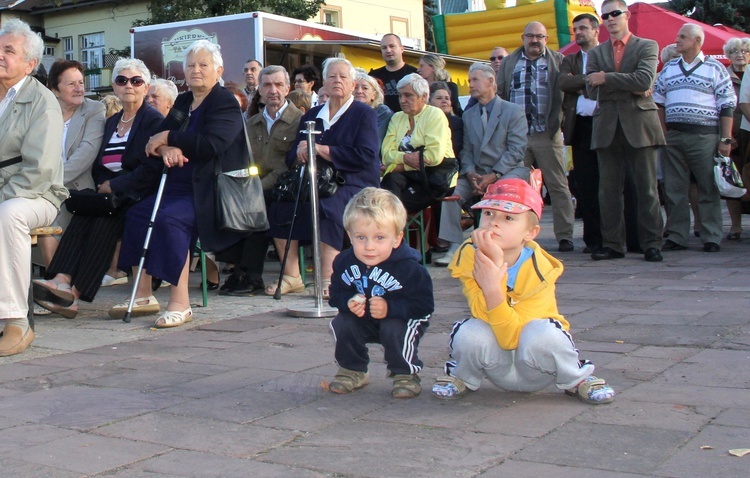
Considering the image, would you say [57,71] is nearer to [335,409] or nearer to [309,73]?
[309,73]

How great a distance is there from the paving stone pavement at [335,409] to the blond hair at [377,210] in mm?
774

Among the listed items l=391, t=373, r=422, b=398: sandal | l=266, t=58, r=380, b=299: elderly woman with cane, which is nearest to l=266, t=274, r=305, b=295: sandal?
l=266, t=58, r=380, b=299: elderly woman with cane

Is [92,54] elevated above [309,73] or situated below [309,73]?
above

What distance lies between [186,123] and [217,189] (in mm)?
571

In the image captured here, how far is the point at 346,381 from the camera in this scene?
443cm

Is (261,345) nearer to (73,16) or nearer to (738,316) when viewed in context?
(738,316)

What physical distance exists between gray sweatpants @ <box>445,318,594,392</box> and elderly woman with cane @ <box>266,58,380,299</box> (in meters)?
3.21

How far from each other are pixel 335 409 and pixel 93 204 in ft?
12.1

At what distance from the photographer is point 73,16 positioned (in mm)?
45812

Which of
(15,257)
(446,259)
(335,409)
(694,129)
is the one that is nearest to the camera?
(335,409)

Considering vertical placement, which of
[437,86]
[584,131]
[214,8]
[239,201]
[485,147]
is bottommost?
[239,201]

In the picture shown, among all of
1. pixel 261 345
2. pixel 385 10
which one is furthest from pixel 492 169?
pixel 385 10

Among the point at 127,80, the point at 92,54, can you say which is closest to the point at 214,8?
the point at 92,54

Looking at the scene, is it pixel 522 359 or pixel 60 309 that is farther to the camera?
pixel 60 309
